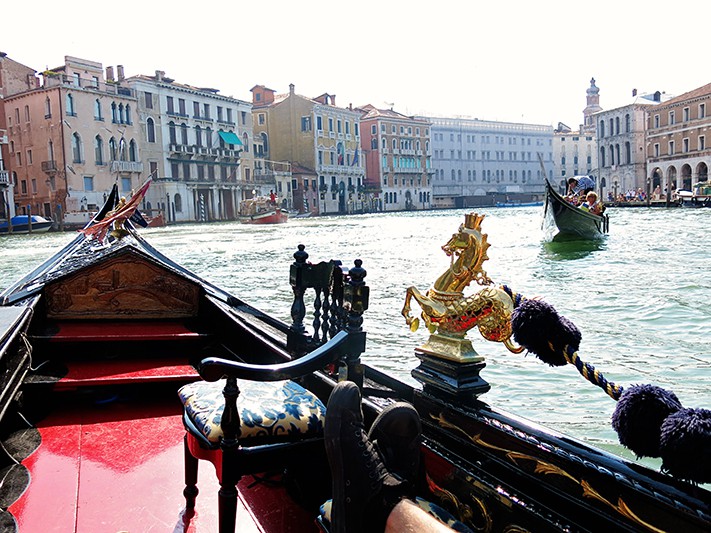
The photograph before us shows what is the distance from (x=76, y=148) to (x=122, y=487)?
79.0 feet

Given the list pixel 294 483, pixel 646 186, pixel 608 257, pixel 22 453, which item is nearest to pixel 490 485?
pixel 294 483

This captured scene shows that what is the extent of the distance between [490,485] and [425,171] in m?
42.1

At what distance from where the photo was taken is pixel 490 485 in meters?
0.91

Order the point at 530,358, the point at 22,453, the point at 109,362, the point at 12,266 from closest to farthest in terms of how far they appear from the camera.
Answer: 1. the point at 22,453
2. the point at 109,362
3. the point at 530,358
4. the point at 12,266

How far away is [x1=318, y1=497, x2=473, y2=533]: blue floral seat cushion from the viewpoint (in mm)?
900

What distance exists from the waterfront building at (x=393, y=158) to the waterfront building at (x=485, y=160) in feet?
11.2

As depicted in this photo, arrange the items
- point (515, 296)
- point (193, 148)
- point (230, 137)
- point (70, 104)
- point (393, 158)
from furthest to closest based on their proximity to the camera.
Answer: point (393, 158) < point (230, 137) < point (193, 148) < point (70, 104) < point (515, 296)

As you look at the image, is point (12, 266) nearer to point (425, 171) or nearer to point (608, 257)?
point (608, 257)

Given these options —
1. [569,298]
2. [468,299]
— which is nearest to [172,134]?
[569,298]

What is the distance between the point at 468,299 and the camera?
3.56ft

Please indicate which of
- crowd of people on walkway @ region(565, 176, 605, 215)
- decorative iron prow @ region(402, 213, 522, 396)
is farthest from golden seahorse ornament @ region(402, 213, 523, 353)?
crowd of people on walkway @ region(565, 176, 605, 215)

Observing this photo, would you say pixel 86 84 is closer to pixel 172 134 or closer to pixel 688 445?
pixel 172 134

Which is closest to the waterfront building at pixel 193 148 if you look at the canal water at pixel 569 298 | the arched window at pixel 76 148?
the arched window at pixel 76 148

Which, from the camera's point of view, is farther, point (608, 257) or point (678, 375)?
point (608, 257)
